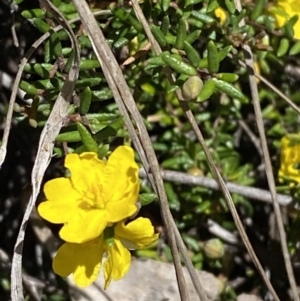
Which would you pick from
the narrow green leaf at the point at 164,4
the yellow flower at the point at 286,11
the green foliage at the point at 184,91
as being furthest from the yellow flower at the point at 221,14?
the narrow green leaf at the point at 164,4

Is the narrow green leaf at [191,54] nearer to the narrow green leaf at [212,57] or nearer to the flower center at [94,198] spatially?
the narrow green leaf at [212,57]

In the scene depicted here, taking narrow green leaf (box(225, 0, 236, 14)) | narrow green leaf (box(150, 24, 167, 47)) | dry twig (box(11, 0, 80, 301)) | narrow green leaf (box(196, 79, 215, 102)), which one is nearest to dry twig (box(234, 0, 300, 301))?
narrow green leaf (box(225, 0, 236, 14))

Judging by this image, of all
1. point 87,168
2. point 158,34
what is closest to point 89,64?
point 158,34

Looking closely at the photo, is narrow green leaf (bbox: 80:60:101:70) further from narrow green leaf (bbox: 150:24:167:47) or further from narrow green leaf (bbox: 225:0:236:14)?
narrow green leaf (bbox: 225:0:236:14)

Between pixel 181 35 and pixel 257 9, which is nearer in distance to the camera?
pixel 181 35

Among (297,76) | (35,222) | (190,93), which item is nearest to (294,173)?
(297,76)

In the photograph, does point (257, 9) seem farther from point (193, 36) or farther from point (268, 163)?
point (268, 163)
